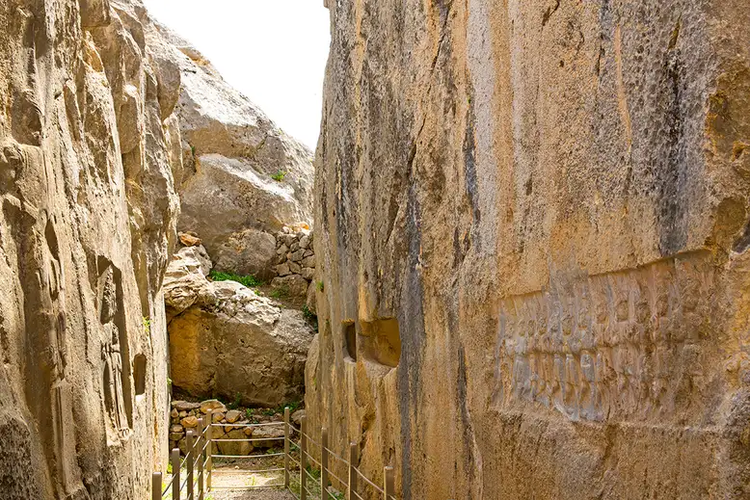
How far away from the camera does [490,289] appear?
4664mm

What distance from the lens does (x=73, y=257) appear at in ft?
16.3

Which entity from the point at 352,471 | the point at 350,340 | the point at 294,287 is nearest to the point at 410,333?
the point at 352,471

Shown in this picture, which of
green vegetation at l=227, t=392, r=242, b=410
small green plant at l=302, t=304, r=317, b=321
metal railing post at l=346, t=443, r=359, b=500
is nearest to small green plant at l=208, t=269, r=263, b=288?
small green plant at l=302, t=304, r=317, b=321

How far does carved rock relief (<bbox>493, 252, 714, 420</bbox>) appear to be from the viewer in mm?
2799

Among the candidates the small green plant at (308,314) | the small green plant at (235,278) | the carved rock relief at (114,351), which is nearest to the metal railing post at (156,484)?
the carved rock relief at (114,351)

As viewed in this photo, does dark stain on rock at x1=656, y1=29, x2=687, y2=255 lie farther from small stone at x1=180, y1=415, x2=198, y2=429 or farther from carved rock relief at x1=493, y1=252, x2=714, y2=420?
small stone at x1=180, y1=415, x2=198, y2=429

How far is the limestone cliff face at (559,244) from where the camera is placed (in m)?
2.66

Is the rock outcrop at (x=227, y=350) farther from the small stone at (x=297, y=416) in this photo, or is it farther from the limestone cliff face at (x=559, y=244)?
the limestone cliff face at (x=559, y=244)

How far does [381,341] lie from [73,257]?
3569 millimetres

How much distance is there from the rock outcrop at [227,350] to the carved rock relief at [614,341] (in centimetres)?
816

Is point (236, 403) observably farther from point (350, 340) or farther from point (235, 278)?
point (350, 340)

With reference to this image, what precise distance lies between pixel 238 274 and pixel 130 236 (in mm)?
6784

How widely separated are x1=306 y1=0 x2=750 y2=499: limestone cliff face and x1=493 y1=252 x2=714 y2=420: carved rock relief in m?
0.01

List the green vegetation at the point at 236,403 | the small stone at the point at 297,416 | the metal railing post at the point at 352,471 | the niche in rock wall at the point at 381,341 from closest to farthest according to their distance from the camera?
the metal railing post at the point at 352,471 < the niche in rock wall at the point at 381,341 < the small stone at the point at 297,416 < the green vegetation at the point at 236,403
